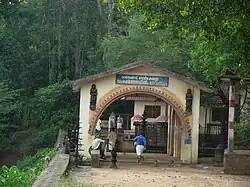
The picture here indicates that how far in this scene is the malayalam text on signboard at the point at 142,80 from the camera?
20.9 meters

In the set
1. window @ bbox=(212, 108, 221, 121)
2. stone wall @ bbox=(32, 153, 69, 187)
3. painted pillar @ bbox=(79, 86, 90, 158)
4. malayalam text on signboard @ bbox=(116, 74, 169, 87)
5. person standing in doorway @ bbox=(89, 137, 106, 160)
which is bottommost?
stone wall @ bbox=(32, 153, 69, 187)

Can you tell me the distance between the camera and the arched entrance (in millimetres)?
20891

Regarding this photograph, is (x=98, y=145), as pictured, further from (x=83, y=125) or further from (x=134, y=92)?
(x=134, y=92)

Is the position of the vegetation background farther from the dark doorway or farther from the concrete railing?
the concrete railing

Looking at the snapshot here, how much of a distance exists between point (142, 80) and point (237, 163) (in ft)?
18.8

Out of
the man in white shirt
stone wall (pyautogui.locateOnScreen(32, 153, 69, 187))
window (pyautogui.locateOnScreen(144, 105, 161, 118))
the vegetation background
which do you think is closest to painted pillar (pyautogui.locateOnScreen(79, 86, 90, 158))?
the man in white shirt

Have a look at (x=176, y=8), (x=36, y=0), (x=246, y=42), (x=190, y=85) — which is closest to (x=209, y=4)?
(x=176, y=8)

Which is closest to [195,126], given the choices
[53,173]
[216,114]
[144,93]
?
[144,93]

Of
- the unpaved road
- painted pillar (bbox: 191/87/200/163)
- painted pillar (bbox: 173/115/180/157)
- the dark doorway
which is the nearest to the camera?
the unpaved road

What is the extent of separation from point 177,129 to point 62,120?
6815 millimetres

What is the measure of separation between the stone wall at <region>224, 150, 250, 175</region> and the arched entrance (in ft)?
13.4

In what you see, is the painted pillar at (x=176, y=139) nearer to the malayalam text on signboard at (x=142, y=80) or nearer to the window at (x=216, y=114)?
the malayalam text on signboard at (x=142, y=80)

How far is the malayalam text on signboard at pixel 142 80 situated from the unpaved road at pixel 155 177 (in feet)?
11.8

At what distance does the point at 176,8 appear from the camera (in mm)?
10055
